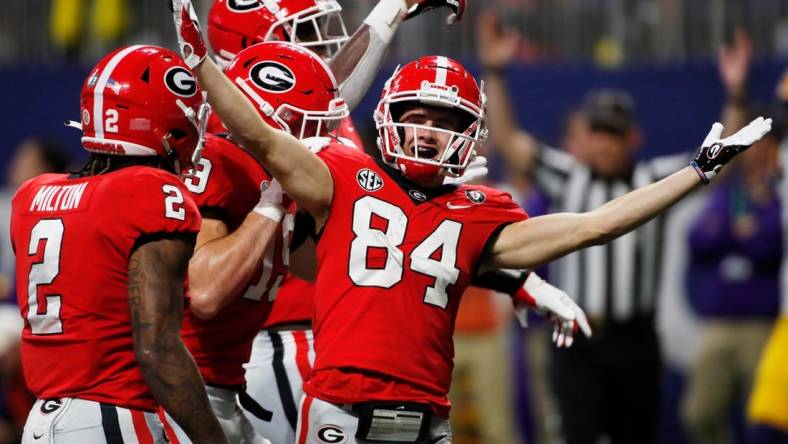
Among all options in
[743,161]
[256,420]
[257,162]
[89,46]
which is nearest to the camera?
[257,162]

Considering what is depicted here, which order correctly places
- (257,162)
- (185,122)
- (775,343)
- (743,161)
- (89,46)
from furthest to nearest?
(89,46), (743,161), (775,343), (257,162), (185,122)

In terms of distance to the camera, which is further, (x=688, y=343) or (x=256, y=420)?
(x=688, y=343)

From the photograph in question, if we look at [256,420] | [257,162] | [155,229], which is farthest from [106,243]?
[256,420]

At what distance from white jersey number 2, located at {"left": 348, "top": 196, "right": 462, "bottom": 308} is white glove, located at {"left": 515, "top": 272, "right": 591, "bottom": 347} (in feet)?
1.97

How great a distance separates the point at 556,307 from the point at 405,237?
0.80m

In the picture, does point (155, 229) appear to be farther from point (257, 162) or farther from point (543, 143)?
point (543, 143)

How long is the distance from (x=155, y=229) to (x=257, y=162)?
2.79ft

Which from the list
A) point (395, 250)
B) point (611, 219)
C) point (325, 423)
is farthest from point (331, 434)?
point (611, 219)

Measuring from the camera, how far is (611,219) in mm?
4223

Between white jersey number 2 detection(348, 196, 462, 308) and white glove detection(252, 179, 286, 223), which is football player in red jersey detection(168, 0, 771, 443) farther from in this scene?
white glove detection(252, 179, 286, 223)

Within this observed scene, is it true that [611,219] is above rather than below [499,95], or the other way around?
below

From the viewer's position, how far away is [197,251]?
4.25m

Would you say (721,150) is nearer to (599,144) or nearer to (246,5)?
(246,5)

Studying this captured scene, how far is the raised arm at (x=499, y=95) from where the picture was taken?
763cm
